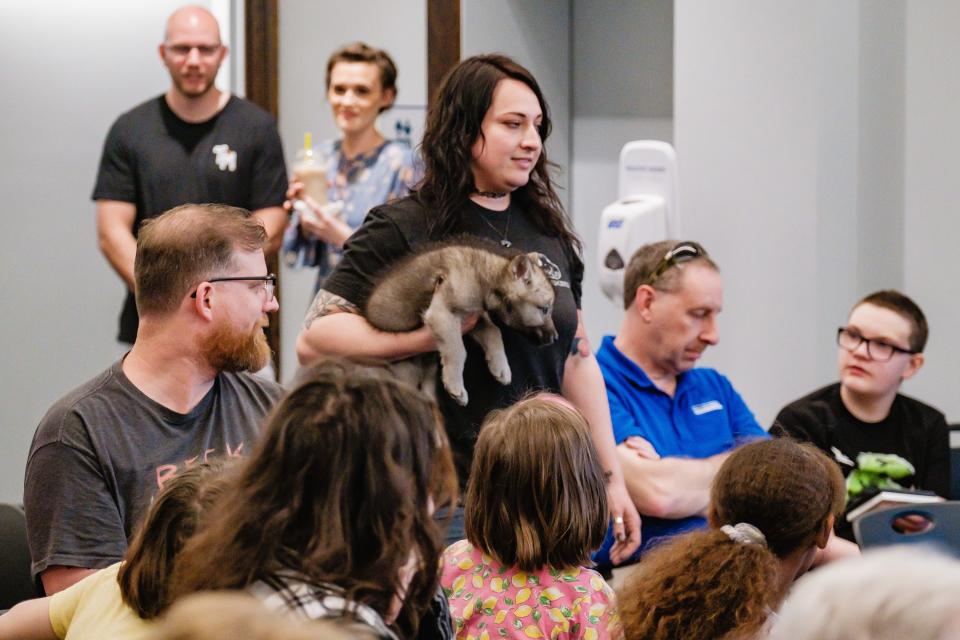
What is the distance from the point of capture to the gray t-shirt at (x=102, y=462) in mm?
2324

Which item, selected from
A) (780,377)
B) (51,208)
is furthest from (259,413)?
(51,208)

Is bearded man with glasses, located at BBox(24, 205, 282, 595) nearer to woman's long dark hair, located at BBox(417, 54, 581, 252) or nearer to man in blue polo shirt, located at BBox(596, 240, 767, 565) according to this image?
woman's long dark hair, located at BBox(417, 54, 581, 252)

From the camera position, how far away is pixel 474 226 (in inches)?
118

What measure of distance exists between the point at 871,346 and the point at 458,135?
58.1 inches

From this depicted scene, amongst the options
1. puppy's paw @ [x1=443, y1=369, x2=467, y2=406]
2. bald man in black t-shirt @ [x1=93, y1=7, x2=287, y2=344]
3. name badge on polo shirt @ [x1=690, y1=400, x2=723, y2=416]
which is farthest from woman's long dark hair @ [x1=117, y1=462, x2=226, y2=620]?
bald man in black t-shirt @ [x1=93, y1=7, x2=287, y2=344]

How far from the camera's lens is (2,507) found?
2.85m

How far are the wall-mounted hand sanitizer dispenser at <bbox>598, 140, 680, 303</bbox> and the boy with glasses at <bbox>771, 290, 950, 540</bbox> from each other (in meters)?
1.17

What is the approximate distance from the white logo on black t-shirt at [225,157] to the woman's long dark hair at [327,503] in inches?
131

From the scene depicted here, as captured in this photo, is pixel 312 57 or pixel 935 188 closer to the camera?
pixel 935 188

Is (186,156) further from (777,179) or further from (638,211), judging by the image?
(777,179)

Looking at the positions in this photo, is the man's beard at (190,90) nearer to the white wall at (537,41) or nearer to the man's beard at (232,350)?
the white wall at (537,41)

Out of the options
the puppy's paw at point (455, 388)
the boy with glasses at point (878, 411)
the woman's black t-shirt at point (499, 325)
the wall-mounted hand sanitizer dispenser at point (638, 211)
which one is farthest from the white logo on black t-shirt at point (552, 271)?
the wall-mounted hand sanitizer dispenser at point (638, 211)

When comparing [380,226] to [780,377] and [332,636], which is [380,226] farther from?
[780,377]

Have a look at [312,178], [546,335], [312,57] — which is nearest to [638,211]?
[312,178]
